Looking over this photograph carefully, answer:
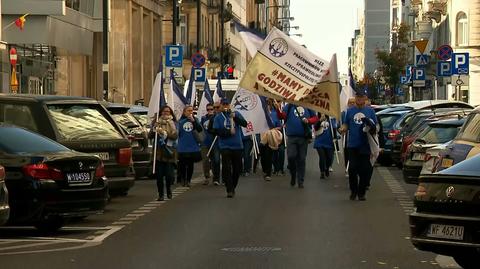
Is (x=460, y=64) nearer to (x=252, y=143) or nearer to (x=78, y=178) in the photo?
(x=252, y=143)

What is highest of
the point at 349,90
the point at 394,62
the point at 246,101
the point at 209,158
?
the point at 394,62

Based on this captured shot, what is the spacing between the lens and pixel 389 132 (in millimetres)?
31000

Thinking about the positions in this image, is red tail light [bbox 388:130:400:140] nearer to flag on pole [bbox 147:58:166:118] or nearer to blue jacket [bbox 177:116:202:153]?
blue jacket [bbox 177:116:202:153]

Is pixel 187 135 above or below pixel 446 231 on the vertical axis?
above

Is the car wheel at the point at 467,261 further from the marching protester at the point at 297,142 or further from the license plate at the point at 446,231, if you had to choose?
the marching protester at the point at 297,142

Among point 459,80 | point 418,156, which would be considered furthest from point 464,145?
point 459,80

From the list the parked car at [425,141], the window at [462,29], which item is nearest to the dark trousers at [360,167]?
the parked car at [425,141]

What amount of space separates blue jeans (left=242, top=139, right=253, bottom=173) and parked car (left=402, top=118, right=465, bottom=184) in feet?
22.4

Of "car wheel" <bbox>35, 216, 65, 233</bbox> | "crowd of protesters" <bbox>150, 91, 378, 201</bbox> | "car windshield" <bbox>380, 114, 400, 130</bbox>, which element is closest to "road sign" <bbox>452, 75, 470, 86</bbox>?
"car windshield" <bbox>380, 114, 400, 130</bbox>

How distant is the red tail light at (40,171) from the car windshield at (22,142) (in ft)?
1.08

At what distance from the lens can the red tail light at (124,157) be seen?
17.1 metres

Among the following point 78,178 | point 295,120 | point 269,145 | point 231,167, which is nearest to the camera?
point 78,178

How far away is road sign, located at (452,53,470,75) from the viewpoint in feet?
124

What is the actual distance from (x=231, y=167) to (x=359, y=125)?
2.47 metres
